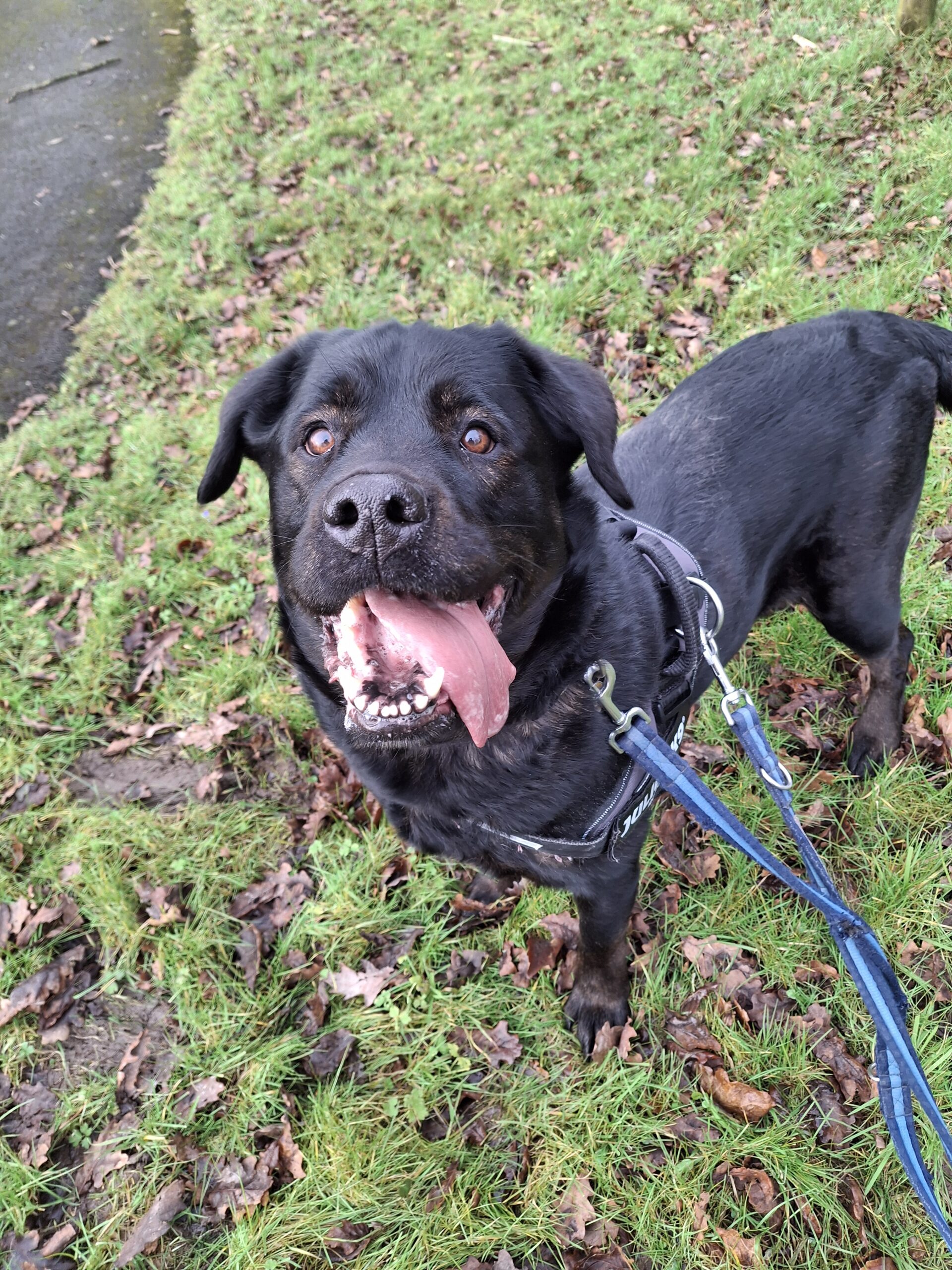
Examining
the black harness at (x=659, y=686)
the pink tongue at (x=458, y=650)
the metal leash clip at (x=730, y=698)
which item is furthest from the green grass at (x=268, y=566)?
the pink tongue at (x=458, y=650)

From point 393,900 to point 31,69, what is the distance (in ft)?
45.7

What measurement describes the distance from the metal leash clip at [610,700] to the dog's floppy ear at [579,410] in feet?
1.56

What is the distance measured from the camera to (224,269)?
22.5 feet

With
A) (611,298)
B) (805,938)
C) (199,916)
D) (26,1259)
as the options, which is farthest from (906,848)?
(611,298)

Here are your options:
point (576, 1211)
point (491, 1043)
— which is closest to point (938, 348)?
point (491, 1043)

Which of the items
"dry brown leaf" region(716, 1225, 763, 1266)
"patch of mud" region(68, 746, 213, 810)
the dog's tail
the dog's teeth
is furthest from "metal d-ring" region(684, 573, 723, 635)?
"patch of mud" region(68, 746, 213, 810)

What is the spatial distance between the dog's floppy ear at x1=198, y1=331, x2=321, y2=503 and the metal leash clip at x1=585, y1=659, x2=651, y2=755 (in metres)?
1.25

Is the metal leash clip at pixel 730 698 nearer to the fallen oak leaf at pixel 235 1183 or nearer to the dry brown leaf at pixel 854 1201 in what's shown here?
the dry brown leaf at pixel 854 1201

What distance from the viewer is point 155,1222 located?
2.41 metres

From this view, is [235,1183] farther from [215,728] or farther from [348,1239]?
[215,728]

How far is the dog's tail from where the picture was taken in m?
2.66

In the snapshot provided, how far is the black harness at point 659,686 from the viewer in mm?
2098

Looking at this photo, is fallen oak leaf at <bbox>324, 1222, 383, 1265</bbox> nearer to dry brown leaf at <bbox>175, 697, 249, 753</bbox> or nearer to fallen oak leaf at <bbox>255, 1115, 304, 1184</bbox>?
fallen oak leaf at <bbox>255, 1115, 304, 1184</bbox>

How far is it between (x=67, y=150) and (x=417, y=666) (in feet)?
35.5
